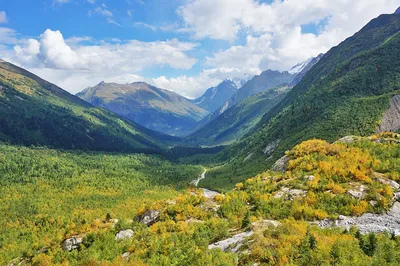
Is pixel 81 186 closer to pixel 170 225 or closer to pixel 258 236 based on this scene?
pixel 170 225

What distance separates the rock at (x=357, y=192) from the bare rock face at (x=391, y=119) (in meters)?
132

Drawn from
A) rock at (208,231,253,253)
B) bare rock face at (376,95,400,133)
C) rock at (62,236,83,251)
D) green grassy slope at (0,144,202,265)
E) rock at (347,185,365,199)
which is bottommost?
green grassy slope at (0,144,202,265)

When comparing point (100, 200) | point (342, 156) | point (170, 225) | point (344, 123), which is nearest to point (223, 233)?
point (170, 225)

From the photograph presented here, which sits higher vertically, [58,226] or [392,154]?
[392,154]

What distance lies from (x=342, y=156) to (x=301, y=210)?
21.4 m

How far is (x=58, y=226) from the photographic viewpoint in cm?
12825

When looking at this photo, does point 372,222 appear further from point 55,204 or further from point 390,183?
point 55,204

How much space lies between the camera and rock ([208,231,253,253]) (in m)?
33.3

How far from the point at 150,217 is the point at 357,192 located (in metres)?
36.3

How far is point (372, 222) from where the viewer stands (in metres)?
35.0

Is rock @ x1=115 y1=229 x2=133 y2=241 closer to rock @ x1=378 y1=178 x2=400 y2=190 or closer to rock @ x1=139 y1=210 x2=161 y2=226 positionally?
rock @ x1=139 y1=210 x2=161 y2=226

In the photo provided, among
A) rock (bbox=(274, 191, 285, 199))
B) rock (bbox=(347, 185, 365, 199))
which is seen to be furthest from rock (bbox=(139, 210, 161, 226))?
rock (bbox=(347, 185, 365, 199))

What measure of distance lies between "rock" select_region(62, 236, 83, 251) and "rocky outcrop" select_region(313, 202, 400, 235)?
41.1 meters

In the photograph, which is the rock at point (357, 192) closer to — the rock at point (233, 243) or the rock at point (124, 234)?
the rock at point (233, 243)
